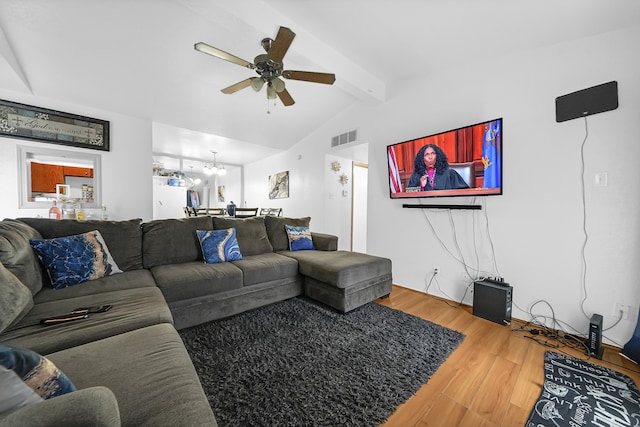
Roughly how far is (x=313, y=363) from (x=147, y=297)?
3.86 ft

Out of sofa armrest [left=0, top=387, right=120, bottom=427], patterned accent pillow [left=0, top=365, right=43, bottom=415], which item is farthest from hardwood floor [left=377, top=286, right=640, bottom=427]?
patterned accent pillow [left=0, top=365, right=43, bottom=415]

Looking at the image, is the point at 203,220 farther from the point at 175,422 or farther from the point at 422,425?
the point at 422,425

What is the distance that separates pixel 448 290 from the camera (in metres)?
2.85

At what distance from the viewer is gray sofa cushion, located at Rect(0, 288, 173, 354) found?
3.39ft

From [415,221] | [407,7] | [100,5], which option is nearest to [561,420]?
[415,221]

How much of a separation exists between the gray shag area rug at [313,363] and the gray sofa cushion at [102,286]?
540 millimetres

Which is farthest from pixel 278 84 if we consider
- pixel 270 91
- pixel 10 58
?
pixel 10 58

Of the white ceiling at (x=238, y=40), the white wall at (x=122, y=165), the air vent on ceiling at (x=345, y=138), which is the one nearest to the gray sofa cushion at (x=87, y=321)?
the white ceiling at (x=238, y=40)

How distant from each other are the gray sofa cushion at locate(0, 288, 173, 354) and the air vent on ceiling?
11.5ft

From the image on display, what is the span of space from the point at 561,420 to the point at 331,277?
63.6 inches

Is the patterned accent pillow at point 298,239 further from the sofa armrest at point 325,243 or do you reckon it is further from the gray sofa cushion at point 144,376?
the gray sofa cushion at point 144,376

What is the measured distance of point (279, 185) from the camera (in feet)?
19.7

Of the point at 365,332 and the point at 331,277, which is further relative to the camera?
the point at 331,277

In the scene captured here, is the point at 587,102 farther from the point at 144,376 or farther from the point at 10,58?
the point at 10,58
